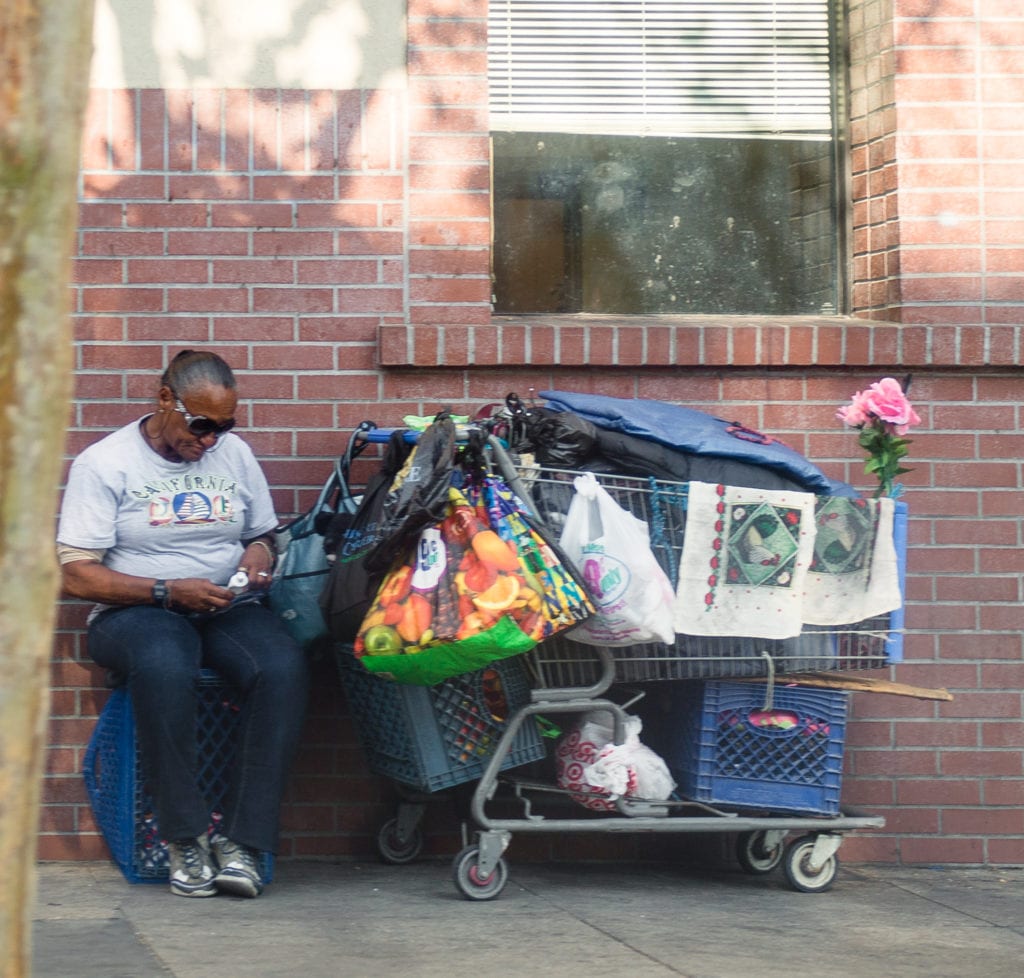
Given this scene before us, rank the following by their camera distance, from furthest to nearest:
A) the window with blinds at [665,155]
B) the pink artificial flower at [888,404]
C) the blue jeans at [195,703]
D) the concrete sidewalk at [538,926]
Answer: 1. the window with blinds at [665,155]
2. the pink artificial flower at [888,404]
3. the blue jeans at [195,703]
4. the concrete sidewalk at [538,926]

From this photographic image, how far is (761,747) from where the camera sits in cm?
521

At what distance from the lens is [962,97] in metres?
5.89

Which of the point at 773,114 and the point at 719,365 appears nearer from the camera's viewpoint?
the point at 719,365

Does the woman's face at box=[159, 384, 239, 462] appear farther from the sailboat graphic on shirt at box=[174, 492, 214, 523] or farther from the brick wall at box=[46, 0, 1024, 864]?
the brick wall at box=[46, 0, 1024, 864]

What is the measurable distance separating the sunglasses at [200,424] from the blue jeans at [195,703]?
57cm

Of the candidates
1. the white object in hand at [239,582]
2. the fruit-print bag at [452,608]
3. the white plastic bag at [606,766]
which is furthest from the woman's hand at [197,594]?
the white plastic bag at [606,766]

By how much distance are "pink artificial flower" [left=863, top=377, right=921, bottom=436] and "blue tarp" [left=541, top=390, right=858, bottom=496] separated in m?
0.26

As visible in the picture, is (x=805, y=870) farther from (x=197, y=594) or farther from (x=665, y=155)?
(x=665, y=155)

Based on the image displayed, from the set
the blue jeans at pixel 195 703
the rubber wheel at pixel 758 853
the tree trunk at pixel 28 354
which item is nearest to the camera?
the tree trunk at pixel 28 354

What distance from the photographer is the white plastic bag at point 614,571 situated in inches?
188

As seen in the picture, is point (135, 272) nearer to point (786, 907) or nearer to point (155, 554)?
point (155, 554)

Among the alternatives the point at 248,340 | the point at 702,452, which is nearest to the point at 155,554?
the point at 248,340

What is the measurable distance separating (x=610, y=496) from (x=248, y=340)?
1505mm

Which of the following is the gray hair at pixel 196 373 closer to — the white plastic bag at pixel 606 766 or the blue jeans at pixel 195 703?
the blue jeans at pixel 195 703
